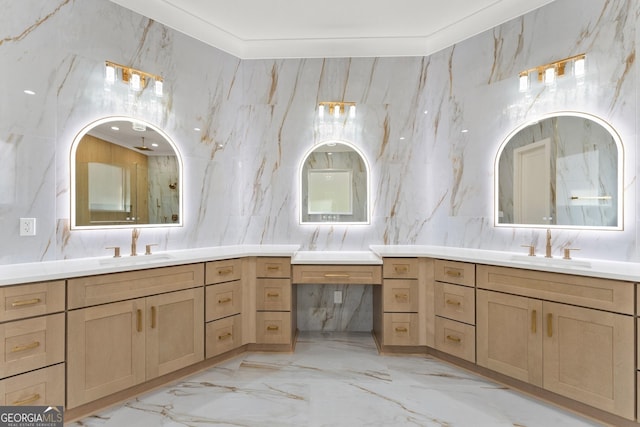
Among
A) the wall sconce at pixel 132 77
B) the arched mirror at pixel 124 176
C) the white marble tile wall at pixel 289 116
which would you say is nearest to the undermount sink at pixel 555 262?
the white marble tile wall at pixel 289 116

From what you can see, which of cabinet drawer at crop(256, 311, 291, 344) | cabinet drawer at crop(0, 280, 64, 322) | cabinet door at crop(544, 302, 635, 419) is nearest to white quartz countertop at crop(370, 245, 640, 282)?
cabinet door at crop(544, 302, 635, 419)

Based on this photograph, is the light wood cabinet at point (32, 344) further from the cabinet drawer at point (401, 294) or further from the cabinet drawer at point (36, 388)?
the cabinet drawer at point (401, 294)

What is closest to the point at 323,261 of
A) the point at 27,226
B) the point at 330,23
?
the point at 27,226

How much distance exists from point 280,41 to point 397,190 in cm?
203

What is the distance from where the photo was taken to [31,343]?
5.63 ft

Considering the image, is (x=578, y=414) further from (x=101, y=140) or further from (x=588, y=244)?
(x=101, y=140)

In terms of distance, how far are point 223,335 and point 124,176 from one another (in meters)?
1.58

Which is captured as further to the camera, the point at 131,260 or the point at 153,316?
the point at 131,260

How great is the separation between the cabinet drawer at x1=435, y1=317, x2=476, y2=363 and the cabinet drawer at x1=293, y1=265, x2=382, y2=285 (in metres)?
0.65

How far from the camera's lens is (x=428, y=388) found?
2.27m

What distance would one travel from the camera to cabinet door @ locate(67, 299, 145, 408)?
1.86 metres

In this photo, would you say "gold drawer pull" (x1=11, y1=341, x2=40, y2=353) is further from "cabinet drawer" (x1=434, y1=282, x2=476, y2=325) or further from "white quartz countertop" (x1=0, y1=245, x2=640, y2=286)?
"cabinet drawer" (x1=434, y1=282, x2=476, y2=325)

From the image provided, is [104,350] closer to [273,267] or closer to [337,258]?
[273,267]

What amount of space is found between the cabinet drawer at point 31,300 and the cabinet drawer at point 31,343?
39 mm
